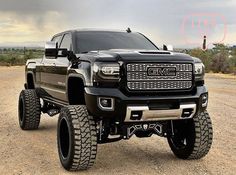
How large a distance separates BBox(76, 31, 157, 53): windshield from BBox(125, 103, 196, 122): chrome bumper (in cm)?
172

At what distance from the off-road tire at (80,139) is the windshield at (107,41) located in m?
1.34

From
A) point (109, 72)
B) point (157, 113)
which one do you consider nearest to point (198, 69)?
point (157, 113)

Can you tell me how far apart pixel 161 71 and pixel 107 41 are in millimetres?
1705

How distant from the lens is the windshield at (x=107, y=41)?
712 centimetres

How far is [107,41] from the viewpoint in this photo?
7.31 m

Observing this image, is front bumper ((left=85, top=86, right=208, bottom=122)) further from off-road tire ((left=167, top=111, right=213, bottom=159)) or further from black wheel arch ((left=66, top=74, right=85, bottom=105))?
black wheel arch ((left=66, top=74, right=85, bottom=105))

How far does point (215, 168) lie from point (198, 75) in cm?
136

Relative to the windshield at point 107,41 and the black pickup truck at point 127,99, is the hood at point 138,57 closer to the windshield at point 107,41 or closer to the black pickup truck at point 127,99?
the black pickup truck at point 127,99

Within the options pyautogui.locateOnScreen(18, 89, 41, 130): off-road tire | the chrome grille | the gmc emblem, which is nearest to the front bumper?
the chrome grille

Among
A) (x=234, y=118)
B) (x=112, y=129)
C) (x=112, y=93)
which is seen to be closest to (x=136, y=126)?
(x=112, y=129)

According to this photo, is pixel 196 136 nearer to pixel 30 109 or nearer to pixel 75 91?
pixel 75 91

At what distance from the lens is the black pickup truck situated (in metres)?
5.70

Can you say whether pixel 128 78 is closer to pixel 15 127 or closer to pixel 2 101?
pixel 15 127

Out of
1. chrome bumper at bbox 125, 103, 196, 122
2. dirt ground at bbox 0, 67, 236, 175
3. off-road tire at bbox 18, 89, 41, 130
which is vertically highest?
chrome bumper at bbox 125, 103, 196, 122
